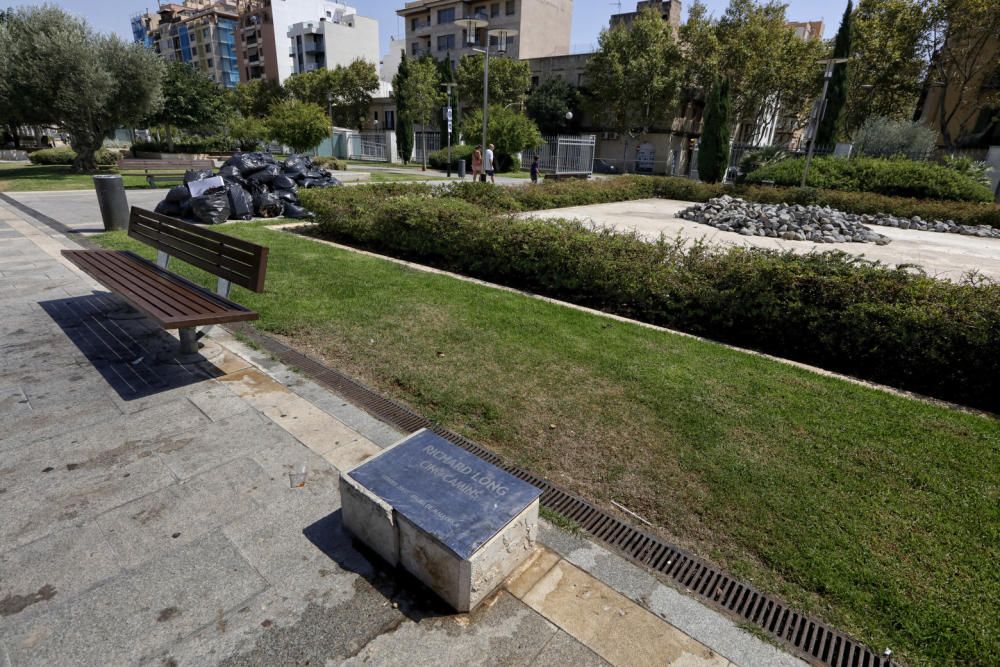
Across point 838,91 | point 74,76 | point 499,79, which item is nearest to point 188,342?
point 74,76

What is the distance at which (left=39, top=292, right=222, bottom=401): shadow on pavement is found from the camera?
3.89 meters

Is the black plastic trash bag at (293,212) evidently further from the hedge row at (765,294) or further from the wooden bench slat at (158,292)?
the wooden bench slat at (158,292)

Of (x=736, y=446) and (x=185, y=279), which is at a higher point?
(x=185, y=279)

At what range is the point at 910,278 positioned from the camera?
4641mm

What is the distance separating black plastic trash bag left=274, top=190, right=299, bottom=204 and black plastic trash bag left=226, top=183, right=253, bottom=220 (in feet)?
2.81

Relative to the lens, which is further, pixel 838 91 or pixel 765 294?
pixel 838 91

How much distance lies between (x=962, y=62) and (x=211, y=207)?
34656mm

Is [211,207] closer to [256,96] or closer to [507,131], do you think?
[507,131]

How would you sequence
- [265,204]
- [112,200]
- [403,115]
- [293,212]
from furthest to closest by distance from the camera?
[403,115]
[293,212]
[265,204]
[112,200]

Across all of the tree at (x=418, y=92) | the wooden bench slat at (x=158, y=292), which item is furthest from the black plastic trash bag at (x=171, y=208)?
the tree at (x=418, y=92)

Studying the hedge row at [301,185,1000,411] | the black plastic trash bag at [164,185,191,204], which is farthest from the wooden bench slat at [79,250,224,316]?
the black plastic trash bag at [164,185,191,204]

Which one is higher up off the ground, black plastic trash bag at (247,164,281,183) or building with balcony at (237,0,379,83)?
building with balcony at (237,0,379,83)

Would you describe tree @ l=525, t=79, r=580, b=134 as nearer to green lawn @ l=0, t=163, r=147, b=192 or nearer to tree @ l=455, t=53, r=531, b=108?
tree @ l=455, t=53, r=531, b=108

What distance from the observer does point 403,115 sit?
132 ft
